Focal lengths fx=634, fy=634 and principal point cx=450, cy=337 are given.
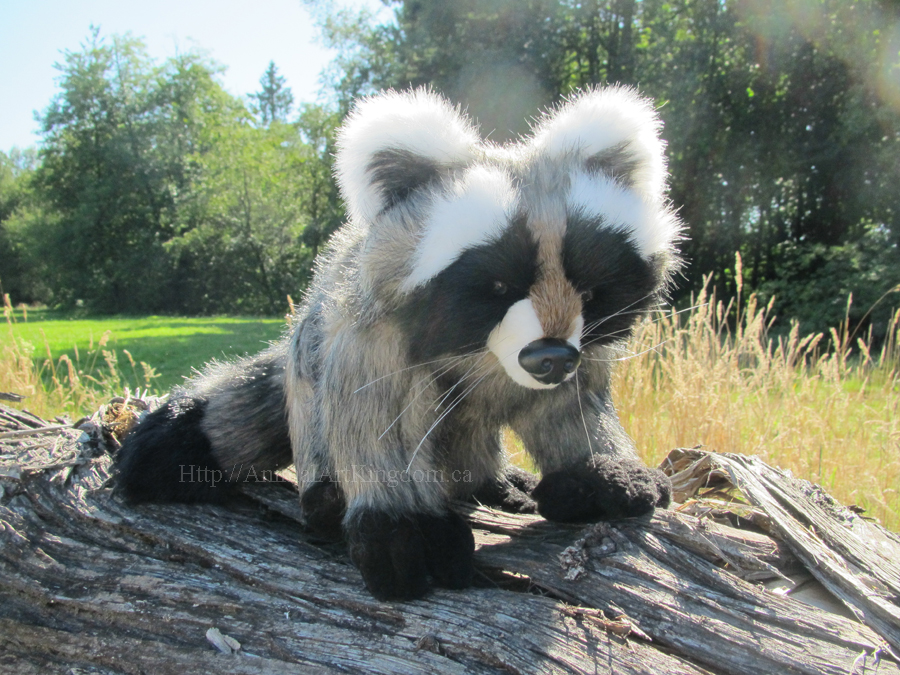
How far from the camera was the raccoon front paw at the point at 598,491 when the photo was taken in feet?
6.86

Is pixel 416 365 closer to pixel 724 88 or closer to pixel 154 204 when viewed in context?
pixel 724 88

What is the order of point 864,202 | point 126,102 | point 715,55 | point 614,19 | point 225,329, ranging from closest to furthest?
point 864,202 < point 715,55 < point 614,19 < point 225,329 < point 126,102

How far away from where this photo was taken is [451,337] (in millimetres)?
1643

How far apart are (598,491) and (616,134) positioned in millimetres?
1130

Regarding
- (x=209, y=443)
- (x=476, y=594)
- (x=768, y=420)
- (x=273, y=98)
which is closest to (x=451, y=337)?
(x=476, y=594)

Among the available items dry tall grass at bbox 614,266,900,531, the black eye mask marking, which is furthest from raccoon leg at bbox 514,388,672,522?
dry tall grass at bbox 614,266,900,531

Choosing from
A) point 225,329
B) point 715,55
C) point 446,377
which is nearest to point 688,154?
point 715,55

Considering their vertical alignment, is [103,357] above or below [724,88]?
below

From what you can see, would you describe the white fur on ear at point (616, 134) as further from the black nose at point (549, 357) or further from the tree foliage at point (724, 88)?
the tree foliage at point (724, 88)

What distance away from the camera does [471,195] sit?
5.26 ft

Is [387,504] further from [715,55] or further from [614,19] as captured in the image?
[614,19]

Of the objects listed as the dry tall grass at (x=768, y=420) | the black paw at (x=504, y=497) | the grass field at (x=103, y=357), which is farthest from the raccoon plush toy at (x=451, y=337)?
the dry tall grass at (x=768, y=420)

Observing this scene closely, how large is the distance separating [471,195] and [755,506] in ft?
5.49

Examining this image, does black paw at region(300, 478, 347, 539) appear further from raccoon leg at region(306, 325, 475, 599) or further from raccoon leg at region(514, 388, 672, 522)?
raccoon leg at region(514, 388, 672, 522)
